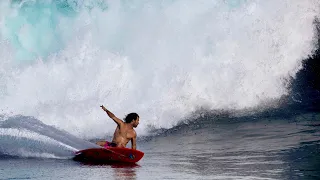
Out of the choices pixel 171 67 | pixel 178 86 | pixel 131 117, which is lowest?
pixel 131 117

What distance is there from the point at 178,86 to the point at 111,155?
8.56 metres

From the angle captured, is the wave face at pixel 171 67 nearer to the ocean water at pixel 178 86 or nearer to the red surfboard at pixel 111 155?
the ocean water at pixel 178 86

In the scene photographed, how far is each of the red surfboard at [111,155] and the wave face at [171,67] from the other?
473cm

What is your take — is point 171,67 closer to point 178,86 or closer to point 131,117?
point 178,86

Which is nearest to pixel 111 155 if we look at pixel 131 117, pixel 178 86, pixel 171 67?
pixel 131 117

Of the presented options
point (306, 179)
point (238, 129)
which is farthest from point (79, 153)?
point (238, 129)

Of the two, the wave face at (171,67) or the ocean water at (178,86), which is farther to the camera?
the wave face at (171,67)

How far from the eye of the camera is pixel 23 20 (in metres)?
29.1

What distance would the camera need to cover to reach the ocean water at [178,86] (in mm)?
9945

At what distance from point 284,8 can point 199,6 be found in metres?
3.10

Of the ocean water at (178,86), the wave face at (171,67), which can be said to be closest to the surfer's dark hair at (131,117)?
the ocean water at (178,86)

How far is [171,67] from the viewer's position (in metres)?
18.4

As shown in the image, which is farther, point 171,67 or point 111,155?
point 171,67

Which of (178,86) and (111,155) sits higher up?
(178,86)
